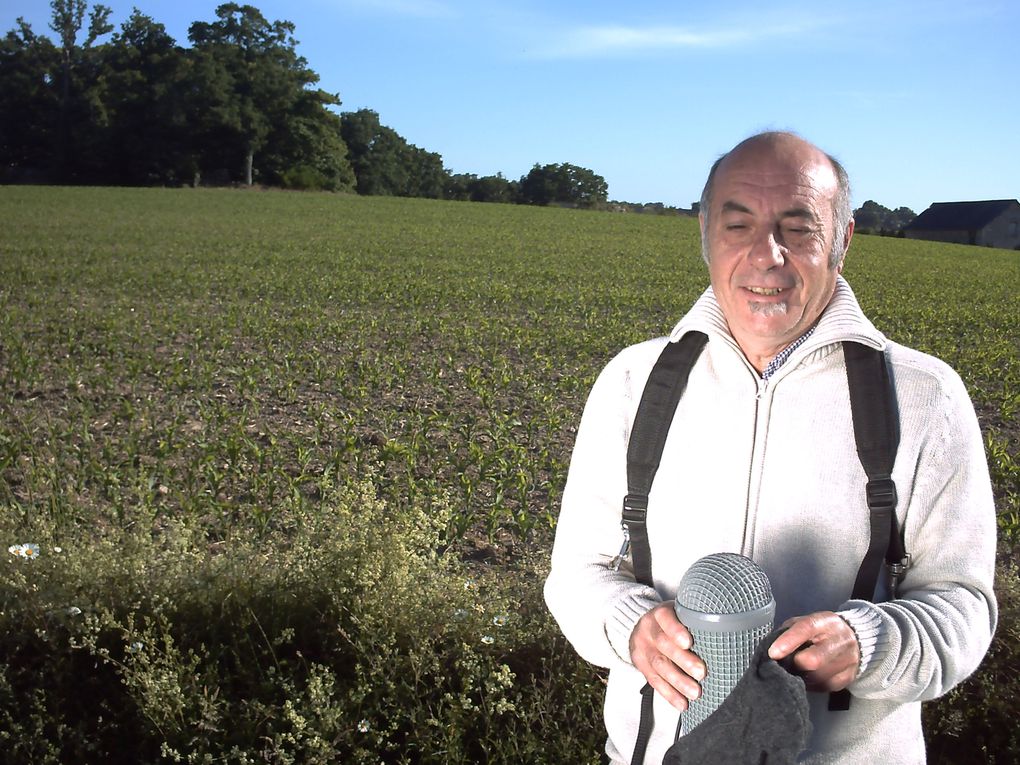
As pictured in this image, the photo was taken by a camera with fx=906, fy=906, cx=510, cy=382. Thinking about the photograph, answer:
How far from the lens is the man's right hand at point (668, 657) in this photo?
152cm

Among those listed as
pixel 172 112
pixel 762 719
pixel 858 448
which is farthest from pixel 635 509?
pixel 172 112

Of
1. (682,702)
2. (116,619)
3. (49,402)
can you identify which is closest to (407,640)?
(116,619)

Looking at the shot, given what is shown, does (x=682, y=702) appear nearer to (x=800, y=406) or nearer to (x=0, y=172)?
(x=800, y=406)

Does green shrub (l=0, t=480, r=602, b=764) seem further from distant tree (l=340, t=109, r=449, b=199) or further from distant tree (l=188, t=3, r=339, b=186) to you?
distant tree (l=340, t=109, r=449, b=199)

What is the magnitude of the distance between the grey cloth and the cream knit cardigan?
27 cm

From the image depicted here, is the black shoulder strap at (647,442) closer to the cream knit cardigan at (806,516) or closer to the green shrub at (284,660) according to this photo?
the cream knit cardigan at (806,516)

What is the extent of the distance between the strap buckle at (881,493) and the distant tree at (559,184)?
8865 cm

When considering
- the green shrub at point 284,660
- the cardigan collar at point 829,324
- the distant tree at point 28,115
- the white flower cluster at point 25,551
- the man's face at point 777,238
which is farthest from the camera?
the distant tree at point 28,115

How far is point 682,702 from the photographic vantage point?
61.5 inches

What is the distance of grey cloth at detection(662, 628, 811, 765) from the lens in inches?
54.9

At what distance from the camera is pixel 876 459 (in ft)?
5.74

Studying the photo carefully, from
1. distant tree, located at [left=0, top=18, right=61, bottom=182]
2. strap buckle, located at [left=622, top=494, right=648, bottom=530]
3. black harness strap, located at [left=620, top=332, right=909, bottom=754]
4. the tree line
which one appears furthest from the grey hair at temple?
distant tree, located at [left=0, top=18, right=61, bottom=182]

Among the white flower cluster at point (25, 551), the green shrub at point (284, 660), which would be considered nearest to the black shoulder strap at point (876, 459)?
the green shrub at point (284, 660)

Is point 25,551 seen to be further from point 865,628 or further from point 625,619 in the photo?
point 865,628
